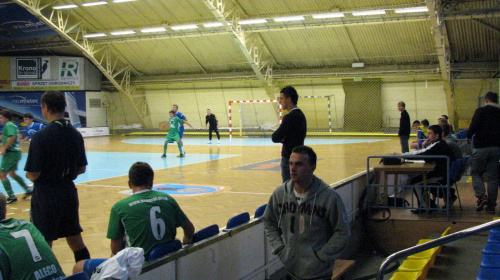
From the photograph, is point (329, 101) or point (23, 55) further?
point (23, 55)

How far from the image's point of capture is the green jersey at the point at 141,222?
3.80 m

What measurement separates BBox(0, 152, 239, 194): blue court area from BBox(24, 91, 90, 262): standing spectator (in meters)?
7.42

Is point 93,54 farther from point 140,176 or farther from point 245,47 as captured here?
point 140,176

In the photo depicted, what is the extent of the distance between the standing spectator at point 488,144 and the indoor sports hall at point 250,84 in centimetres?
48

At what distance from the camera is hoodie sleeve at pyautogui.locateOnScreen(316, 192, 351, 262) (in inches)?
133

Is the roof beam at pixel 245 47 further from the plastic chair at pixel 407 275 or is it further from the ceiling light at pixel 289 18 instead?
the plastic chair at pixel 407 275

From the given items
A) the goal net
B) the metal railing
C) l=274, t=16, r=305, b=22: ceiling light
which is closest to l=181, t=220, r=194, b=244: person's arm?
the metal railing

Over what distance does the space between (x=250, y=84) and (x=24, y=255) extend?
2931cm

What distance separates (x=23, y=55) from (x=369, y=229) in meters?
31.4

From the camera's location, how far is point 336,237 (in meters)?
3.41

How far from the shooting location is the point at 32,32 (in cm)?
2917

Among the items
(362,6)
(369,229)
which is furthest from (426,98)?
(369,229)

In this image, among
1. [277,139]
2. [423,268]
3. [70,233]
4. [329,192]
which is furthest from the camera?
[277,139]

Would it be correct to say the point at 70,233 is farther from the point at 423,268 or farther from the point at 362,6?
the point at 362,6
